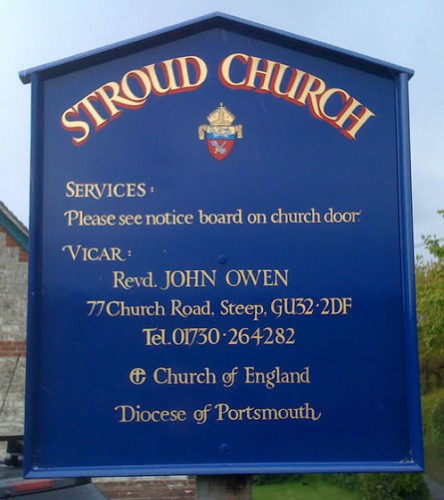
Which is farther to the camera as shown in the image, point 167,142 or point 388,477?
point 388,477

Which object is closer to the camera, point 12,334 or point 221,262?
point 221,262

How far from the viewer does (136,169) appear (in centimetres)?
329

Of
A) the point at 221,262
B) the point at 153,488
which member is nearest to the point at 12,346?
the point at 153,488

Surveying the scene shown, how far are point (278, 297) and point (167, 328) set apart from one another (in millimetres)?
512

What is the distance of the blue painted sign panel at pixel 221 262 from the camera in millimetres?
3148

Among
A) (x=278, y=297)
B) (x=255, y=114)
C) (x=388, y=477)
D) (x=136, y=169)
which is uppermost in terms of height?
(x=255, y=114)

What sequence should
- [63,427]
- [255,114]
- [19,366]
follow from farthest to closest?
[19,366], [255,114], [63,427]

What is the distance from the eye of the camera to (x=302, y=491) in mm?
11945

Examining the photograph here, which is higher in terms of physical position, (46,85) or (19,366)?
(46,85)

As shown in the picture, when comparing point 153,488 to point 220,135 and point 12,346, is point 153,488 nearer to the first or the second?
point 12,346

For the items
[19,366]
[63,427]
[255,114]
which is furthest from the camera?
[19,366]

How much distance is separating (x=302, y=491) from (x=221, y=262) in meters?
9.66

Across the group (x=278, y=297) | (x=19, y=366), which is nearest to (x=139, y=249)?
(x=278, y=297)

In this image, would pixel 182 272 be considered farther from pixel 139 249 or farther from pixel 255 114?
pixel 255 114
